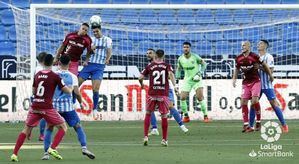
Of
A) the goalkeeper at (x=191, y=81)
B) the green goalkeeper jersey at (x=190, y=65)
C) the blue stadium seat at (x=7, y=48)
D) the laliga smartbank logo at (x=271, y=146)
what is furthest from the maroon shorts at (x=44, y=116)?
the blue stadium seat at (x=7, y=48)

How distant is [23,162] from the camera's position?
12.4m

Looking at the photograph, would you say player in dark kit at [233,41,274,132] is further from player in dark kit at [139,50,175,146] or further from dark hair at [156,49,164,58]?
dark hair at [156,49,164,58]

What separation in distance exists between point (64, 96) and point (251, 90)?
6.46 meters

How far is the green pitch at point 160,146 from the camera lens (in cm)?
1266

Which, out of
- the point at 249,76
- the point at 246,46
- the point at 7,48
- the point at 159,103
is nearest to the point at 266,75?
the point at 249,76

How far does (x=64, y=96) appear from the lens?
45.1ft

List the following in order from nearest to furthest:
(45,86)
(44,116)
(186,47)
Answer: (45,86) → (44,116) → (186,47)

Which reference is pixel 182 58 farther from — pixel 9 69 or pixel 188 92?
pixel 9 69

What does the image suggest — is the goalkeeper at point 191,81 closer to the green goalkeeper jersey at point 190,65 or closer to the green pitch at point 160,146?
the green goalkeeper jersey at point 190,65

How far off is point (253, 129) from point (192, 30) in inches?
318

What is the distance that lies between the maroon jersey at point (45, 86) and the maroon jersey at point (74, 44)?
5.72 metres

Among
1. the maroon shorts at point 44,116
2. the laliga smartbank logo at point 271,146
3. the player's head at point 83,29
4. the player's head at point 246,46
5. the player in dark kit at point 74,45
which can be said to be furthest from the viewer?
the player's head at point 246,46

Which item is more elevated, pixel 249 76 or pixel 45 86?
pixel 249 76

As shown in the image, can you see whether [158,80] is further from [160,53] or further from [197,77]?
[197,77]
